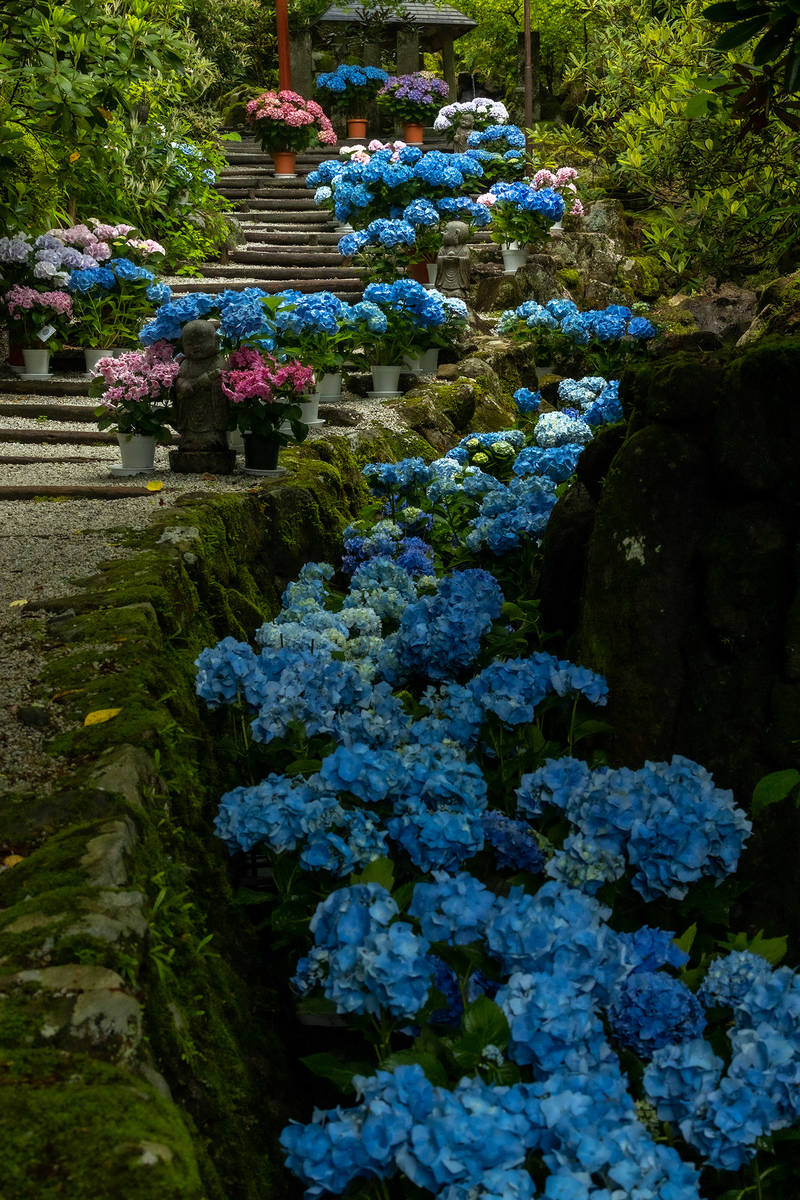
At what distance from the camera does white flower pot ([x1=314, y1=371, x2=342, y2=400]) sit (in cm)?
704

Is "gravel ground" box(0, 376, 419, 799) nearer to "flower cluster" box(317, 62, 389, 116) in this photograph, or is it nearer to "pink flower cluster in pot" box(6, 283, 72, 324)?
"pink flower cluster in pot" box(6, 283, 72, 324)

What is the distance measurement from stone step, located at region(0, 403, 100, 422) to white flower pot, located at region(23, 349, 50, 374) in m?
0.95

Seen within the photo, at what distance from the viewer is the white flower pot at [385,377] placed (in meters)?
7.54

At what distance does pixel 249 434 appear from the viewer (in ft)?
15.7

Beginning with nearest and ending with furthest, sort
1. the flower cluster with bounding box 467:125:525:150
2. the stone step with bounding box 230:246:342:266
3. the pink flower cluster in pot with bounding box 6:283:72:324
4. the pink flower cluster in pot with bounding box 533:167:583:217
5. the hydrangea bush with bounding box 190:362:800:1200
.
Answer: the hydrangea bush with bounding box 190:362:800:1200 < the pink flower cluster in pot with bounding box 6:283:72:324 < the stone step with bounding box 230:246:342:266 < the pink flower cluster in pot with bounding box 533:167:583:217 < the flower cluster with bounding box 467:125:525:150

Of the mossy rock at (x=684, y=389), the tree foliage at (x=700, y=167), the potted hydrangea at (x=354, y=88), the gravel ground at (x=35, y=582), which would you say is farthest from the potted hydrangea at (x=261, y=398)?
the potted hydrangea at (x=354, y=88)

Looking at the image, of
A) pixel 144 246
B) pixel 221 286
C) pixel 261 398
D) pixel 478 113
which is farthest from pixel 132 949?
pixel 478 113

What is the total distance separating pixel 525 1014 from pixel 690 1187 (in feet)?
0.99

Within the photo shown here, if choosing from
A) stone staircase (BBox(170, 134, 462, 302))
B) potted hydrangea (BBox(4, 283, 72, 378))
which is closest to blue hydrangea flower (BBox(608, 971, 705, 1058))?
potted hydrangea (BBox(4, 283, 72, 378))

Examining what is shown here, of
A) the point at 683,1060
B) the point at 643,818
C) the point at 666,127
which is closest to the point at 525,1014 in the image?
the point at 683,1060

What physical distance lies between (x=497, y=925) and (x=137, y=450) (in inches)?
144

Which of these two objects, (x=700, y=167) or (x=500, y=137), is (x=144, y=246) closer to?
(x=500, y=137)

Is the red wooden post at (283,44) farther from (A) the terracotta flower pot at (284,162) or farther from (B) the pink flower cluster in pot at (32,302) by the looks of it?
(B) the pink flower cluster in pot at (32,302)

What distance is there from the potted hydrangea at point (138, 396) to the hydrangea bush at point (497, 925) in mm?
1820
